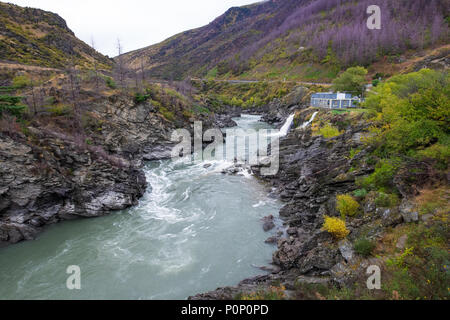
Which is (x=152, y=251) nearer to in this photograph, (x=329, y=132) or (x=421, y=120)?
(x=421, y=120)

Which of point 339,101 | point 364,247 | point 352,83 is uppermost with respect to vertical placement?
point 352,83

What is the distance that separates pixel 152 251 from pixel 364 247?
40.2 ft

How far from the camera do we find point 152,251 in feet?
52.1

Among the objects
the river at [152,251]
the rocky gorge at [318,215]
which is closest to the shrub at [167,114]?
the rocky gorge at [318,215]

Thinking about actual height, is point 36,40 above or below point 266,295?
above

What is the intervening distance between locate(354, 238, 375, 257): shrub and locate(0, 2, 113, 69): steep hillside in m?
59.9

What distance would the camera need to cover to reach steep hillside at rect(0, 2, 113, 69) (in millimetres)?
49438

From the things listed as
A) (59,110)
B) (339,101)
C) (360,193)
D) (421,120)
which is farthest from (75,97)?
(339,101)

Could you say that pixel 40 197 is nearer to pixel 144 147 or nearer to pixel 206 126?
pixel 144 147

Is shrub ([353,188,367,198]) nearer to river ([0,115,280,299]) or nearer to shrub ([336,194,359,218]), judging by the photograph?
shrub ([336,194,359,218])

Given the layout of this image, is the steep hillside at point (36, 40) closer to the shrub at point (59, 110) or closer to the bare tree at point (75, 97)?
the bare tree at point (75, 97)

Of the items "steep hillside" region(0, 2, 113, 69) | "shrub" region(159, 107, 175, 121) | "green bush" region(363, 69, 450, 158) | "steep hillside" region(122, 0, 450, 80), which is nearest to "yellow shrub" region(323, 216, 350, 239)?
"green bush" region(363, 69, 450, 158)

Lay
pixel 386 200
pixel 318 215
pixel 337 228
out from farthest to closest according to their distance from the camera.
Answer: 1. pixel 318 215
2. pixel 337 228
3. pixel 386 200

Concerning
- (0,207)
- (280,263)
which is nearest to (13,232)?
(0,207)
